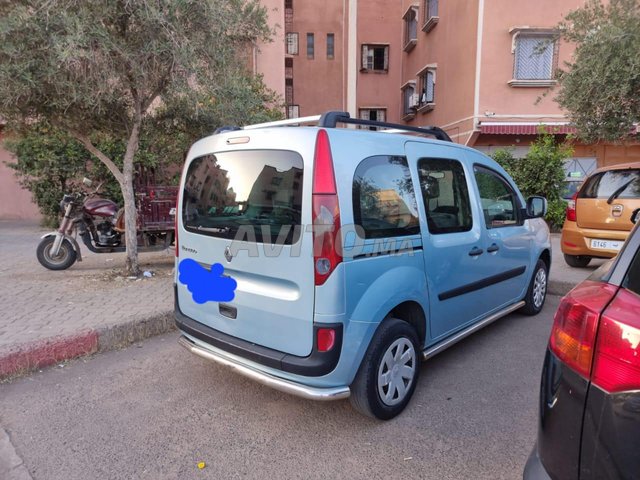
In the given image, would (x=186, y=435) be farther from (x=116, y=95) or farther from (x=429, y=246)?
(x=116, y=95)

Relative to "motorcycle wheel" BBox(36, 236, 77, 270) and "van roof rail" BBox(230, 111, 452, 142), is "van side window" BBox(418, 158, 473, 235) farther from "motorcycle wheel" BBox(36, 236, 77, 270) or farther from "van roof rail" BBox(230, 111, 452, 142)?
"motorcycle wheel" BBox(36, 236, 77, 270)

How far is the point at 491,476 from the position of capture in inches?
92.3

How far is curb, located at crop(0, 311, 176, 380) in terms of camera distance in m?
3.53

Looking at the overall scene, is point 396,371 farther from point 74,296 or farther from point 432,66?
point 432,66

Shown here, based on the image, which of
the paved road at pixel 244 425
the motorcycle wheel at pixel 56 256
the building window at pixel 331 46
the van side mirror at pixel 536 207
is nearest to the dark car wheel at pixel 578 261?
the van side mirror at pixel 536 207

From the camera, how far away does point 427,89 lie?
17.6 meters

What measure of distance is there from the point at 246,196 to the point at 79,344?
2.32 meters

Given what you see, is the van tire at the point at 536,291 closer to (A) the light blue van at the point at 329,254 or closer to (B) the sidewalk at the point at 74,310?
(A) the light blue van at the point at 329,254

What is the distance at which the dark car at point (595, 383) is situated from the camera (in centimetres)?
132

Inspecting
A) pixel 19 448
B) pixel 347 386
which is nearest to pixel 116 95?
pixel 19 448

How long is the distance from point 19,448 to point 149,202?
4444mm

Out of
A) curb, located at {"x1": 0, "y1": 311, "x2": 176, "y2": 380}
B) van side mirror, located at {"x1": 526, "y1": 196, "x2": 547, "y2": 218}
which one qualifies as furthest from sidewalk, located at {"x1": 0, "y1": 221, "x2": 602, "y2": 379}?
van side mirror, located at {"x1": 526, "y1": 196, "x2": 547, "y2": 218}

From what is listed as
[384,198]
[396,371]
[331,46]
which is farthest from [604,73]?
[331,46]

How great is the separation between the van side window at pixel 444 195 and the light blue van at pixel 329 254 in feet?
0.05
